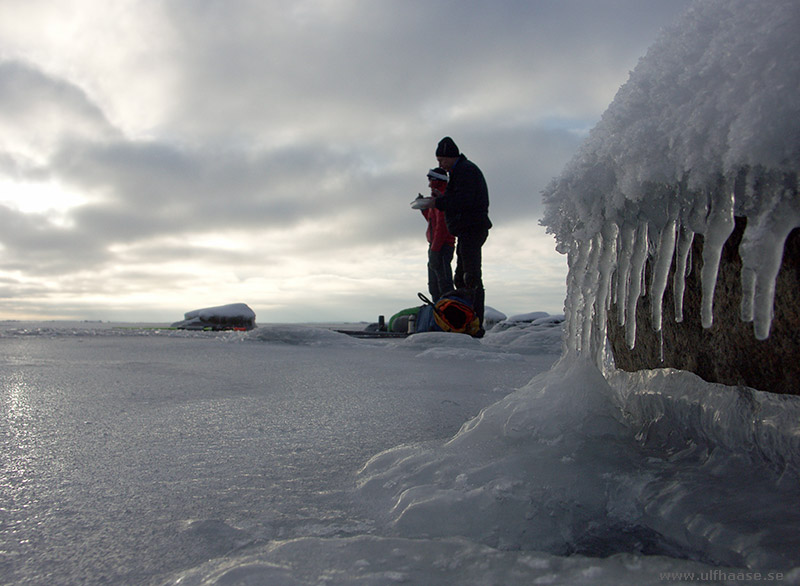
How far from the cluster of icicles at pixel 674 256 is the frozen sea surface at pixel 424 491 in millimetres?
160

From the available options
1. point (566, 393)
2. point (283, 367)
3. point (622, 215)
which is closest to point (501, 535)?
point (566, 393)

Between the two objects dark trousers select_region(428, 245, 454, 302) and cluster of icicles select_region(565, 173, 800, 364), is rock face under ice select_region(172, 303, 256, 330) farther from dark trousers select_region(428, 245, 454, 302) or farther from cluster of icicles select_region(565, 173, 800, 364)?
cluster of icicles select_region(565, 173, 800, 364)

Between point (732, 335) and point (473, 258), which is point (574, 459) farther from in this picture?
point (473, 258)

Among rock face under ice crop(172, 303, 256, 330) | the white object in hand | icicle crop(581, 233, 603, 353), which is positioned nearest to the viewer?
icicle crop(581, 233, 603, 353)

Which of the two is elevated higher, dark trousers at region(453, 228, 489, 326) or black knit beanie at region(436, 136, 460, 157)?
black knit beanie at region(436, 136, 460, 157)

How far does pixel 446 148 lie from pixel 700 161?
5.59 m

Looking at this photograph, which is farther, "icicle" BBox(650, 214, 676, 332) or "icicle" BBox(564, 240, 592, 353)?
"icicle" BBox(564, 240, 592, 353)

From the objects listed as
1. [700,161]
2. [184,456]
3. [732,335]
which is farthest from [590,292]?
[184,456]

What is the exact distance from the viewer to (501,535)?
2.51 ft

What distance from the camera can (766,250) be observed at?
701 millimetres

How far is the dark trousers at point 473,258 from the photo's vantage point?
604 cm

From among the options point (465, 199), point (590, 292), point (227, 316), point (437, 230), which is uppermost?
point (465, 199)

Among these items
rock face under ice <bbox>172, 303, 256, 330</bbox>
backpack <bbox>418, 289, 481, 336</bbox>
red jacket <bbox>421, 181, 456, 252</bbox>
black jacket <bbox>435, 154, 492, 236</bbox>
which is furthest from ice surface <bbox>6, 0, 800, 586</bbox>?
rock face under ice <bbox>172, 303, 256, 330</bbox>

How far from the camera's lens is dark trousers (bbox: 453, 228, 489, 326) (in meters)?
6.04
